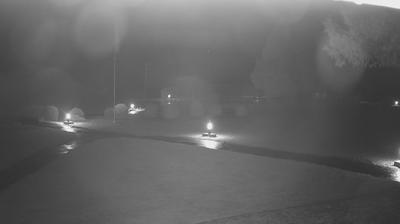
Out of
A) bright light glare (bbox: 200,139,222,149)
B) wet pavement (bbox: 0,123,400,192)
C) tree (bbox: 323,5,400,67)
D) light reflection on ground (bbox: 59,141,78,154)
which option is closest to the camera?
wet pavement (bbox: 0,123,400,192)


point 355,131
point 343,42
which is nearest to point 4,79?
point 343,42

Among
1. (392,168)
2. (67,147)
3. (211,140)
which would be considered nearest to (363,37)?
(211,140)

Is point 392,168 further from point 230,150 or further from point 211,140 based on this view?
point 211,140

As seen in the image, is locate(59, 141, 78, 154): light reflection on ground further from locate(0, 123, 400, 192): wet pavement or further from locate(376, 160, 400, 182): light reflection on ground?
locate(376, 160, 400, 182): light reflection on ground

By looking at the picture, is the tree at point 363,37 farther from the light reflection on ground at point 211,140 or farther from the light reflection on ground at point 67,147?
the light reflection on ground at point 67,147

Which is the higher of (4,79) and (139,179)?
(4,79)

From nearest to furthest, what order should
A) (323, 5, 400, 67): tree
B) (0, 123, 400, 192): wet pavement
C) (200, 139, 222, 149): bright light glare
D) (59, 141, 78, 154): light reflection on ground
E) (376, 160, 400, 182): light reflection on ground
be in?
(376, 160, 400, 182): light reflection on ground
(0, 123, 400, 192): wet pavement
(59, 141, 78, 154): light reflection on ground
(200, 139, 222, 149): bright light glare
(323, 5, 400, 67): tree

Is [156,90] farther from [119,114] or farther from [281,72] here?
[119,114]

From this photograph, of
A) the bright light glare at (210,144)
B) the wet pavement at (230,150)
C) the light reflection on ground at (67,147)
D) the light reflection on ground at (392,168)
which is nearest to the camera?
the light reflection on ground at (392,168)

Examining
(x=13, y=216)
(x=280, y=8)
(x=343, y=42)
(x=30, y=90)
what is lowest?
(x=13, y=216)

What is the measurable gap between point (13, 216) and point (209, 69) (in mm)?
63001

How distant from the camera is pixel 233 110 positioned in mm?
37406

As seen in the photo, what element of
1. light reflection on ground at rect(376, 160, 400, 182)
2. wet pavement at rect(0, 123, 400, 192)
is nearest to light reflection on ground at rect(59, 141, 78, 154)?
wet pavement at rect(0, 123, 400, 192)

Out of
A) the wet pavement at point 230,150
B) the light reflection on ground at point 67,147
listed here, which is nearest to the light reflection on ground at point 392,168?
the wet pavement at point 230,150
